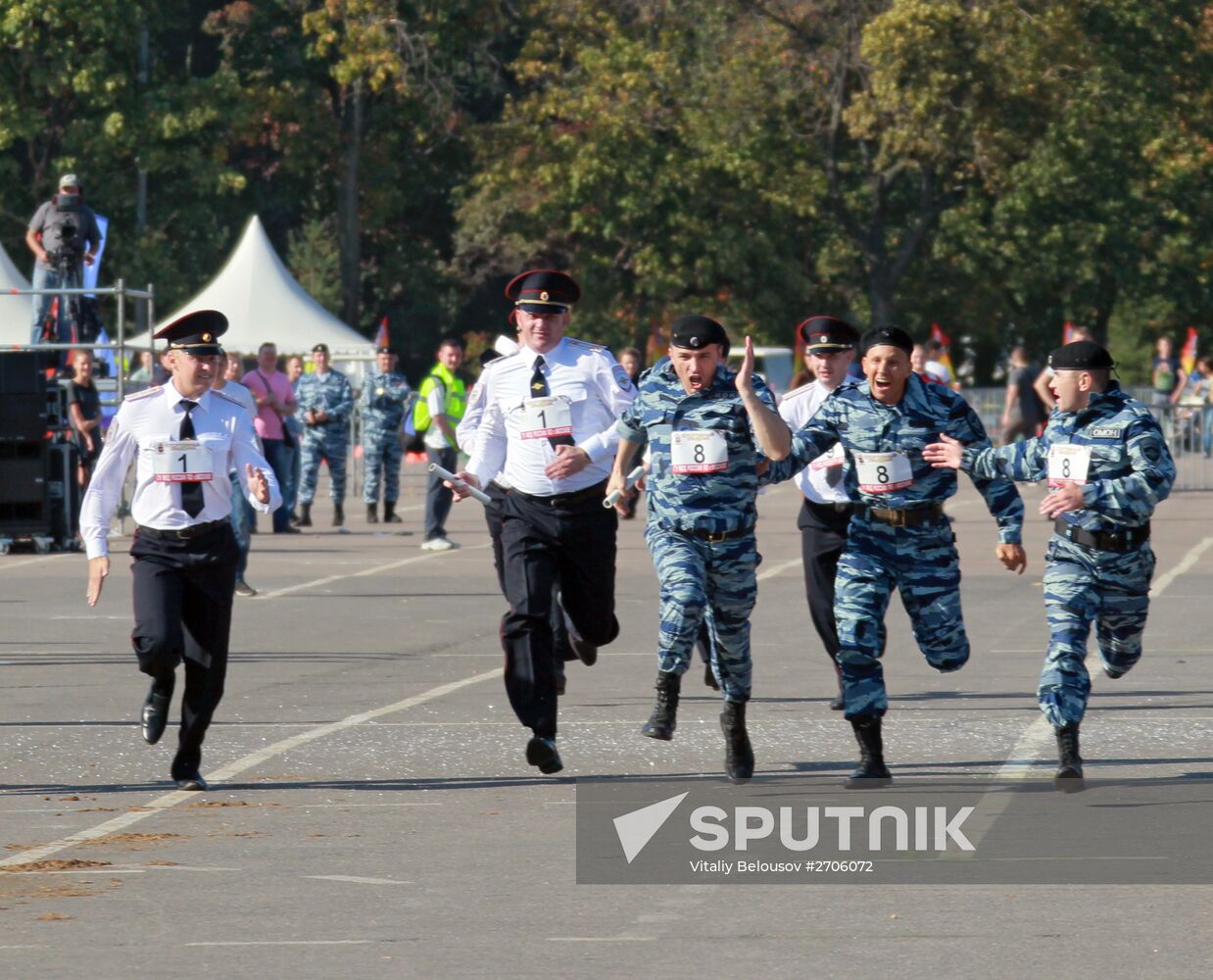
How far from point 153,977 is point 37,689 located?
691 centimetres

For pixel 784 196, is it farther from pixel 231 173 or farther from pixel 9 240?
pixel 9 240

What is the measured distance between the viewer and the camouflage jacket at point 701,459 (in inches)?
374

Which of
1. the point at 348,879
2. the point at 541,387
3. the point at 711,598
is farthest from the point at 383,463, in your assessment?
the point at 348,879

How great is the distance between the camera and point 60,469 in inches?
916

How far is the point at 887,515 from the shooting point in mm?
9359

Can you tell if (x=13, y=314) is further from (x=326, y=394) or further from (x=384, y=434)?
(x=384, y=434)

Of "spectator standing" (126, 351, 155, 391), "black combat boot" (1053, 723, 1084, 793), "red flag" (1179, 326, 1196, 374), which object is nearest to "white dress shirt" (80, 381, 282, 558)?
"black combat boot" (1053, 723, 1084, 793)

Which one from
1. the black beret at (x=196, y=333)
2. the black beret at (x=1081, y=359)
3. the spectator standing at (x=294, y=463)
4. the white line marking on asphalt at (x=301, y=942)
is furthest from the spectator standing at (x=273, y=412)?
the white line marking on asphalt at (x=301, y=942)

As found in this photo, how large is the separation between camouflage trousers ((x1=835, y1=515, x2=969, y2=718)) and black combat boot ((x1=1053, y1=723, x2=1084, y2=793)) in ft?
1.57

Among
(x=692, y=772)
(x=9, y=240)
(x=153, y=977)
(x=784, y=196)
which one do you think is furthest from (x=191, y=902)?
(x=9, y=240)

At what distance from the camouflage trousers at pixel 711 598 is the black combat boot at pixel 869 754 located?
1.55ft

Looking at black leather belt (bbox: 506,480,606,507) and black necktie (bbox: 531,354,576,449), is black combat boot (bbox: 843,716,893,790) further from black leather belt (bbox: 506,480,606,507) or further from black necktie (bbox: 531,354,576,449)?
black necktie (bbox: 531,354,576,449)

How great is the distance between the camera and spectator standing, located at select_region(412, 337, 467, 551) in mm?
21953

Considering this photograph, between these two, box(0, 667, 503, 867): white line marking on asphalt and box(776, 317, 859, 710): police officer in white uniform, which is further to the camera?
box(776, 317, 859, 710): police officer in white uniform
